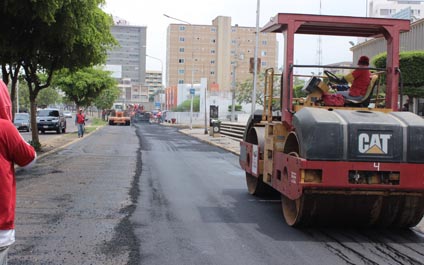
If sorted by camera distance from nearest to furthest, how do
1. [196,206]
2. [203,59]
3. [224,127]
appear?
[196,206] < [224,127] < [203,59]

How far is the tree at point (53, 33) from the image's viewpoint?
1145 cm

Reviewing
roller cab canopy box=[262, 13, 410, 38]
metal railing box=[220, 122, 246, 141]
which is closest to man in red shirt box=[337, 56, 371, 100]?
roller cab canopy box=[262, 13, 410, 38]

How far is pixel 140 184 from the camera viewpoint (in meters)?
12.0

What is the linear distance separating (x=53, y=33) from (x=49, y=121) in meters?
24.7

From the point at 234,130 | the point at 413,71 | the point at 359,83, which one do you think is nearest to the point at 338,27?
the point at 359,83

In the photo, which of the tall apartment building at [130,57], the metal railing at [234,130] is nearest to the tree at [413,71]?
the metal railing at [234,130]

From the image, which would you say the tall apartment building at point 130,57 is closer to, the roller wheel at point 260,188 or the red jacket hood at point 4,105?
the roller wheel at point 260,188

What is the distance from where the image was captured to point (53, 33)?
1392cm

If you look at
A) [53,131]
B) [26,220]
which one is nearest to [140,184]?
[26,220]

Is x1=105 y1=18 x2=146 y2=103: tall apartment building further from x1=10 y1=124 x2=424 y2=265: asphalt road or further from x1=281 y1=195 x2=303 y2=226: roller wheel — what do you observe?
x1=281 y1=195 x2=303 y2=226: roller wheel

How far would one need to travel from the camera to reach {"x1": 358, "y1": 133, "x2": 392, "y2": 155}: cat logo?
22.2 feet

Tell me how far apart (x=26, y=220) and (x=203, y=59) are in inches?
5287

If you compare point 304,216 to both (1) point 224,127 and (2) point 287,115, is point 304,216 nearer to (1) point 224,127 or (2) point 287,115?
(2) point 287,115

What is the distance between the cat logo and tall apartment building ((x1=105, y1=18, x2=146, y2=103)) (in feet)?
449
